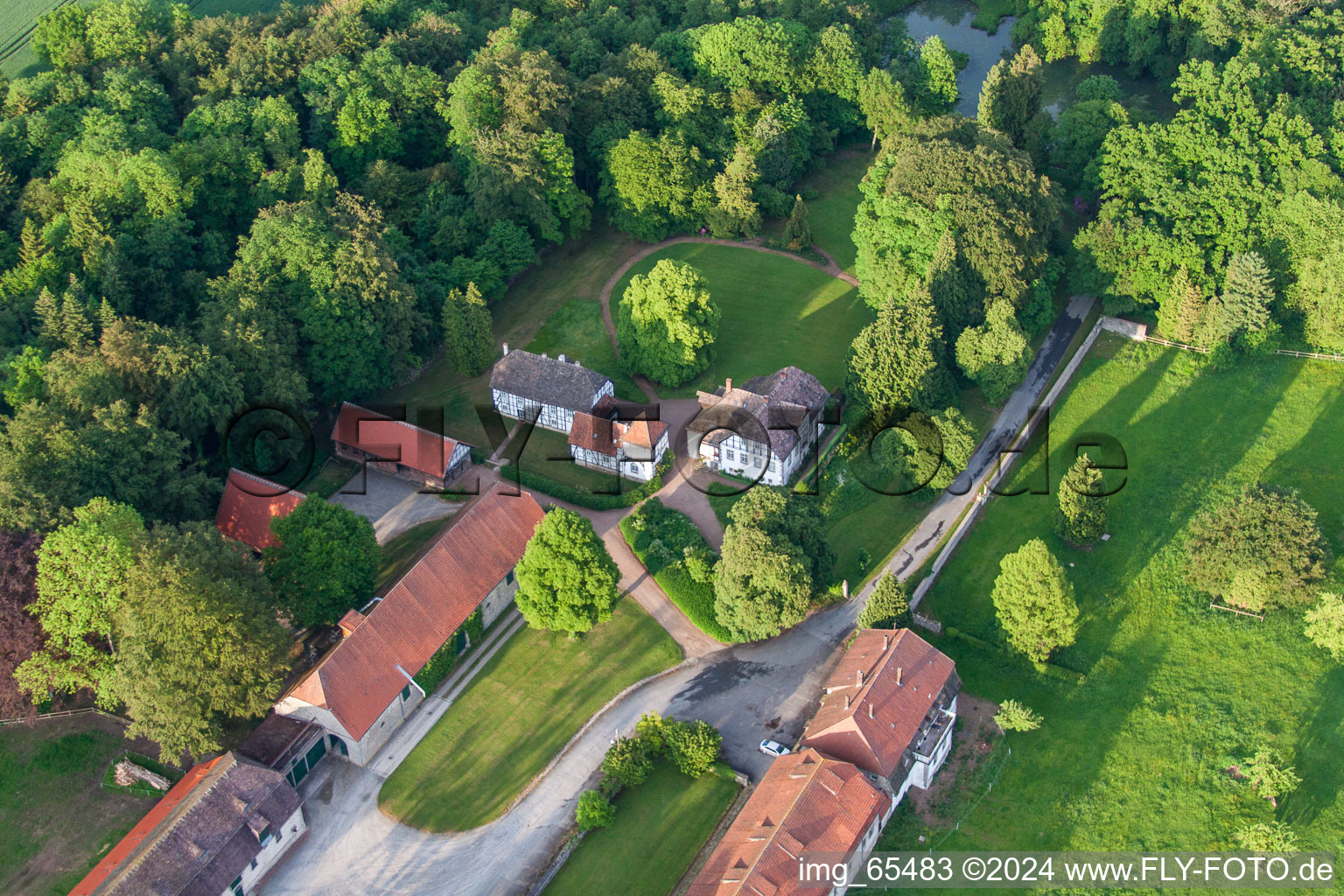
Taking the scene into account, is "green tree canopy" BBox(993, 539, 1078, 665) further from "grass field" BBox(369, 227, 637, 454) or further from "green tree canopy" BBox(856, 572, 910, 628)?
"grass field" BBox(369, 227, 637, 454)

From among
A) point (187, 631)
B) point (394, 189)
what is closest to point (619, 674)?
point (187, 631)

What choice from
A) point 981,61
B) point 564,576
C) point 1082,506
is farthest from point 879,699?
point 981,61

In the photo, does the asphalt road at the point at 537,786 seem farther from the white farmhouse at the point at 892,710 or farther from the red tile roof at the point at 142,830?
the red tile roof at the point at 142,830

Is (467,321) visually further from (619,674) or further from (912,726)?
(912,726)

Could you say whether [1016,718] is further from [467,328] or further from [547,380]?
[467,328]

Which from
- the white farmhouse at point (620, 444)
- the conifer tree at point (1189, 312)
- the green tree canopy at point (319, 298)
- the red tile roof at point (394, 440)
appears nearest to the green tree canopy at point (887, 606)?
the white farmhouse at point (620, 444)
